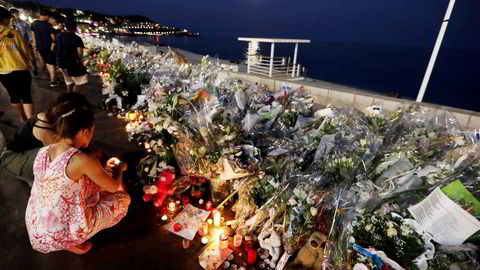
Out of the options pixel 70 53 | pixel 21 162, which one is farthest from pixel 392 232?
pixel 70 53

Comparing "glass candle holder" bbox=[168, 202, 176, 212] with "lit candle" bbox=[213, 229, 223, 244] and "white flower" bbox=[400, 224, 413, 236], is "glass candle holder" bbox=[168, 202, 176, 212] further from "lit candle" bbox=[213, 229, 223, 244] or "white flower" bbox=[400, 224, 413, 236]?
"white flower" bbox=[400, 224, 413, 236]

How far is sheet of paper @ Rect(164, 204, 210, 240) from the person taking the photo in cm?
256

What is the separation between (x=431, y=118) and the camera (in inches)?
106

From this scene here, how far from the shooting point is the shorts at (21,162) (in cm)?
288

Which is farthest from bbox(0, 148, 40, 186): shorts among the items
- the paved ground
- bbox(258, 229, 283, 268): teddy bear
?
bbox(258, 229, 283, 268): teddy bear

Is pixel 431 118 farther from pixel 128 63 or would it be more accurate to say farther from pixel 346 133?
pixel 128 63

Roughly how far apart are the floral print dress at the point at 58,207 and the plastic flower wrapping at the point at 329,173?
2.70ft

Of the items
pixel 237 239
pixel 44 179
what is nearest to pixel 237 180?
pixel 237 239

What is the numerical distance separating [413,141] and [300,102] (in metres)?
1.52

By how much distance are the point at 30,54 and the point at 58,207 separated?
6088 millimetres

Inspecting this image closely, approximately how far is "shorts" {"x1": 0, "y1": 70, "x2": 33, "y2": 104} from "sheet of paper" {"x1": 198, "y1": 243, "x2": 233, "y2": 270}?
3882 mm

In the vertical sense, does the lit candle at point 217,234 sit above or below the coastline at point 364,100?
below

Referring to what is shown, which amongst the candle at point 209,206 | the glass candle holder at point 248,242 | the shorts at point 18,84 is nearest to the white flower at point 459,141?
the glass candle holder at point 248,242

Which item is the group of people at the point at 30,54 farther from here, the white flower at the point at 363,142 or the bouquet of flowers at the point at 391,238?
the bouquet of flowers at the point at 391,238
